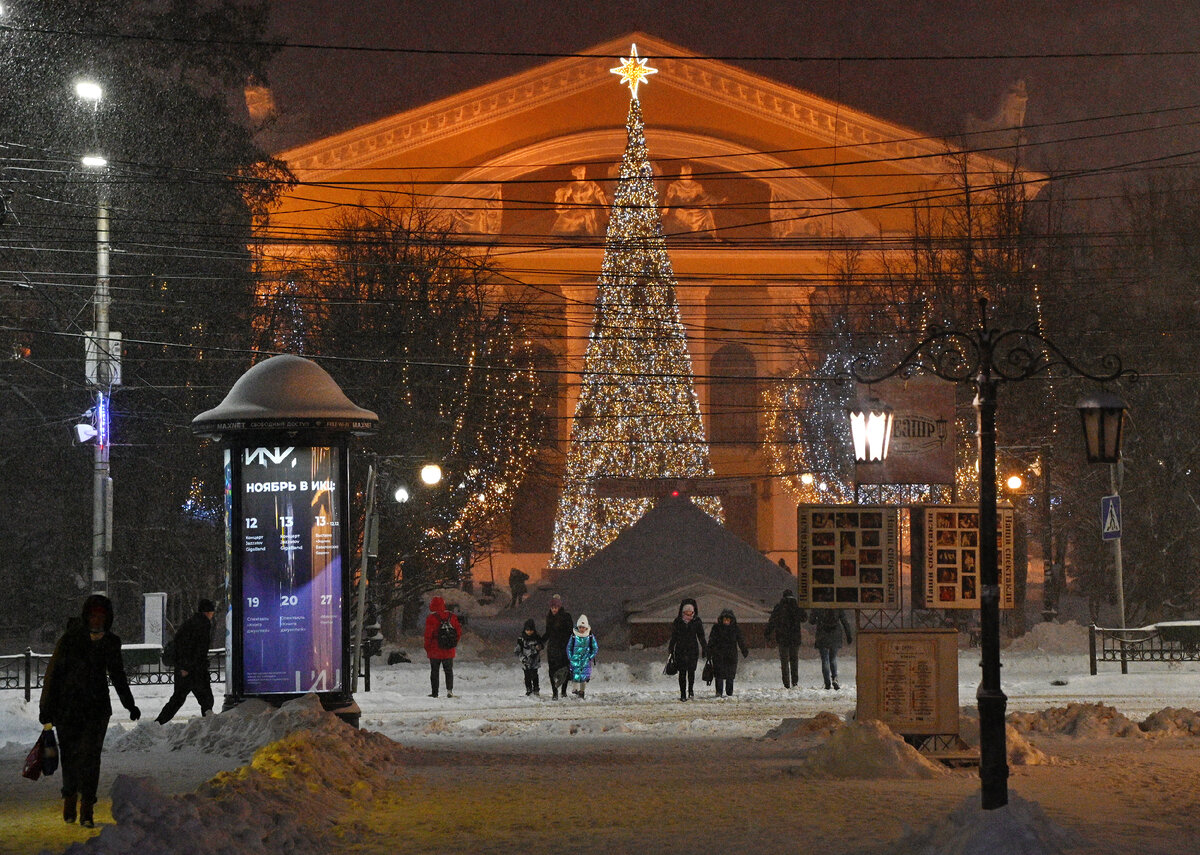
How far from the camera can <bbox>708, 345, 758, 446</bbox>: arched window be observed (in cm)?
5672

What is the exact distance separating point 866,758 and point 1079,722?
12.5 feet

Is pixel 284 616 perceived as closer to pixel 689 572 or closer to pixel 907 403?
pixel 907 403

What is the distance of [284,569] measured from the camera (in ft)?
53.7

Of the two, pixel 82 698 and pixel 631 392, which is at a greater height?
pixel 631 392

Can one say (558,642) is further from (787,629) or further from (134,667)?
(134,667)

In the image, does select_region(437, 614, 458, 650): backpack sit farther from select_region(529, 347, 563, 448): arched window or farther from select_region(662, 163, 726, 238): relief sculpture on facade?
select_region(662, 163, 726, 238): relief sculpture on facade

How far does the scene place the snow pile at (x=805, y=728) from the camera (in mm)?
16391

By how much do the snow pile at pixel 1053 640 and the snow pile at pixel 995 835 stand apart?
2188 centimetres

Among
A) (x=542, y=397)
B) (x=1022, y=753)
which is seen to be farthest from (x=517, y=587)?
(x=1022, y=753)

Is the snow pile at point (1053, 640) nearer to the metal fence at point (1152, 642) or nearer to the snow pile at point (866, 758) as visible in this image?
the metal fence at point (1152, 642)

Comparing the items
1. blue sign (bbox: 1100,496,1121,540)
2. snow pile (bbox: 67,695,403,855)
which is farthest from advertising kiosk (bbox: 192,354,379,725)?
blue sign (bbox: 1100,496,1121,540)

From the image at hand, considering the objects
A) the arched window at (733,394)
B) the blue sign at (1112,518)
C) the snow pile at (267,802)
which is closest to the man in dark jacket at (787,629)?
the blue sign at (1112,518)

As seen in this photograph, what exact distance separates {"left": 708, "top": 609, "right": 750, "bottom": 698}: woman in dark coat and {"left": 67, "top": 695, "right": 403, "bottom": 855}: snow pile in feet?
→ 29.9

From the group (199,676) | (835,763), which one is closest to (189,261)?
(199,676)
